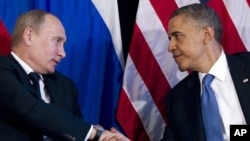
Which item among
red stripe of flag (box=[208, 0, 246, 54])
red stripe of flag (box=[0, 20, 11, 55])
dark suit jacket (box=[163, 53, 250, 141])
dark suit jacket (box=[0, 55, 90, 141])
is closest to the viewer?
dark suit jacket (box=[0, 55, 90, 141])

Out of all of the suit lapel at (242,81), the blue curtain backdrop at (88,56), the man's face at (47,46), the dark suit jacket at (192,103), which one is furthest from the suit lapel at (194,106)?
the man's face at (47,46)

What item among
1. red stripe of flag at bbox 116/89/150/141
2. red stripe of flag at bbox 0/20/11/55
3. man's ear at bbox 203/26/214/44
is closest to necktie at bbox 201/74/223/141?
man's ear at bbox 203/26/214/44

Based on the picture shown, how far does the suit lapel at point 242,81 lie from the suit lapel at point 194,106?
0.15 metres

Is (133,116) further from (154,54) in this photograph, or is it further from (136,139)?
(154,54)

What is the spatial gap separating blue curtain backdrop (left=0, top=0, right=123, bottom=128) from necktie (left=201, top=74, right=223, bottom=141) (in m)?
0.49

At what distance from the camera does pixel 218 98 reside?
6.75 ft

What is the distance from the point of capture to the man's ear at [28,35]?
203 cm

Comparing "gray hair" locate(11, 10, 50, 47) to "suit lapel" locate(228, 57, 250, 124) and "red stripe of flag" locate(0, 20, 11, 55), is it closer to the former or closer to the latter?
"red stripe of flag" locate(0, 20, 11, 55)

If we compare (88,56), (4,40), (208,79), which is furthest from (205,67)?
(4,40)

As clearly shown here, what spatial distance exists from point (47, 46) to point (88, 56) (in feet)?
1.15

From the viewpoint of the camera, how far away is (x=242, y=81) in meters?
2.04

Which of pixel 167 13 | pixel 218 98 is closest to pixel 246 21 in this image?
pixel 167 13

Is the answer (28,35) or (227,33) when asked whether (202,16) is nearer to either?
(227,33)

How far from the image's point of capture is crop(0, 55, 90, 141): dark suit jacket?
1798 mm
